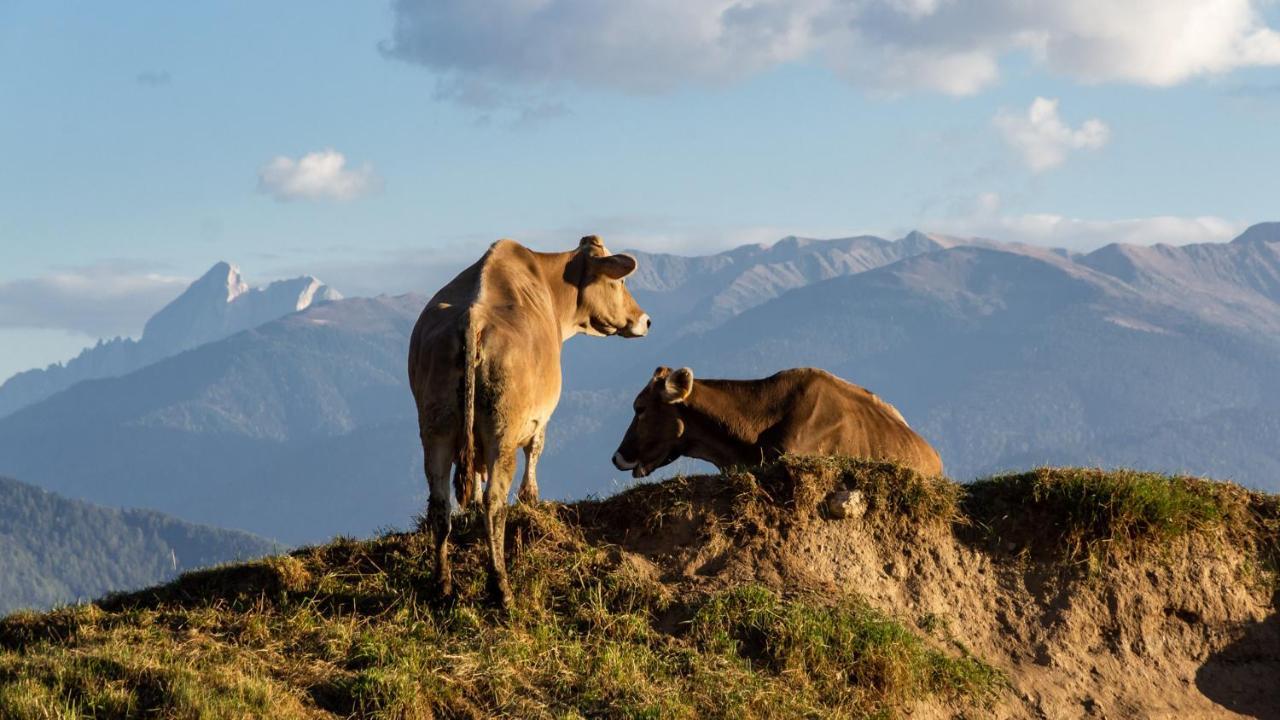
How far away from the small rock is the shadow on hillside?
3.86 m

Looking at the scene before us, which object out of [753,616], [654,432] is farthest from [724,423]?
[753,616]

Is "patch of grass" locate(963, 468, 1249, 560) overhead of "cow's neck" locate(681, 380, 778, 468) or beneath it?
beneath

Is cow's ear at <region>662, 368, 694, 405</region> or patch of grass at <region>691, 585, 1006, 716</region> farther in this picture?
cow's ear at <region>662, 368, 694, 405</region>

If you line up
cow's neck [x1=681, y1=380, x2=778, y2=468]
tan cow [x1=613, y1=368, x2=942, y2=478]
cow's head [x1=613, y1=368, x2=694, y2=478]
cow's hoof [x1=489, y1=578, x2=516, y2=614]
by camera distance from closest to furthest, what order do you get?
cow's hoof [x1=489, y1=578, x2=516, y2=614]
tan cow [x1=613, y1=368, x2=942, y2=478]
cow's neck [x1=681, y1=380, x2=778, y2=468]
cow's head [x1=613, y1=368, x2=694, y2=478]

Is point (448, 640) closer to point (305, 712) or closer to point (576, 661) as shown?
point (576, 661)

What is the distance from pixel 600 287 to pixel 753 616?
23.9 feet

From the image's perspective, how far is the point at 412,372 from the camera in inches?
519

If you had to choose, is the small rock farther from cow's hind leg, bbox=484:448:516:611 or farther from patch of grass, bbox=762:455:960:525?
cow's hind leg, bbox=484:448:516:611

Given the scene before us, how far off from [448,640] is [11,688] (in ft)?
11.1

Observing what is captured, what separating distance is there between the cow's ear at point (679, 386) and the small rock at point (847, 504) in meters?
5.35

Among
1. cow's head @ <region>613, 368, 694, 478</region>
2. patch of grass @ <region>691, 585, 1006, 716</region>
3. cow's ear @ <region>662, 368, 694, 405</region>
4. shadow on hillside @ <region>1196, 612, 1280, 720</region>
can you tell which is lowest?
shadow on hillside @ <region>1196, 612, 1280, 720</region>

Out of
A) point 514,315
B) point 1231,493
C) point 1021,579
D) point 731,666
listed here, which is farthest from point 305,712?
point 1231,493

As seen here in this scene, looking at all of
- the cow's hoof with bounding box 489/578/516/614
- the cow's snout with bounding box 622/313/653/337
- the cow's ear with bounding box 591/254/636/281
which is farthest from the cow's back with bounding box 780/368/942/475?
the cow's hoof with bounding box 489/578/516/614

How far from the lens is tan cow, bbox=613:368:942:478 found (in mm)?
18875
